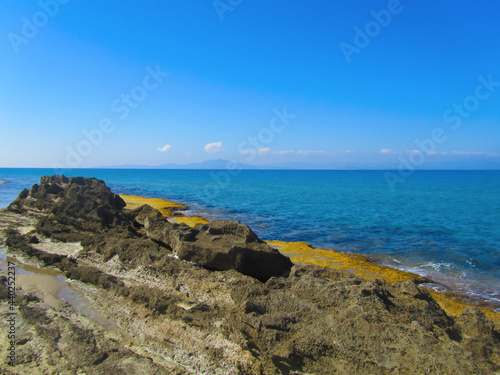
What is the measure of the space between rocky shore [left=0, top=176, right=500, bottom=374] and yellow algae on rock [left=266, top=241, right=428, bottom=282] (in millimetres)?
5951

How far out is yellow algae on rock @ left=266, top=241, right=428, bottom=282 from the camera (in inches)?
536

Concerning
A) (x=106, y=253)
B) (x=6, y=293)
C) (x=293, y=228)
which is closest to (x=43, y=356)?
(x=6, y=293)

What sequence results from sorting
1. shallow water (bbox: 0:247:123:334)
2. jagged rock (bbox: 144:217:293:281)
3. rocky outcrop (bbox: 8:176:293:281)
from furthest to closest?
rocky outcrop (bbox: 8:176:293:281), jagged rock (bbox: 144:217:293:281), shallow water (bbox: 0:247:123:334)

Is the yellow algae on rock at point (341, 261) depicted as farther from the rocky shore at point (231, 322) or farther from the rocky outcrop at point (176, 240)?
the rocky shore at point (231, 322)

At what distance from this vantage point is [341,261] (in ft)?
50.9

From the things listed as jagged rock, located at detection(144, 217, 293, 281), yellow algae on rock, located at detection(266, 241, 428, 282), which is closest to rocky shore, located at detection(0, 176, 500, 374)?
jagged rock, located at detection(144, 217, 293, 281)

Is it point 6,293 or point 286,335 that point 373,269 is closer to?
point 286,335

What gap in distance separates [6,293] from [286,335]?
8541 mm

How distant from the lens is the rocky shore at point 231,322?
5363 mm

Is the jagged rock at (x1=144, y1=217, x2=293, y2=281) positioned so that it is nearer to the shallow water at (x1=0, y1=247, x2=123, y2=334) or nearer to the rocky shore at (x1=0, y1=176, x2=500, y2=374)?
the rocky shore at (x1=0, y1=176, x2=500, y2=374)

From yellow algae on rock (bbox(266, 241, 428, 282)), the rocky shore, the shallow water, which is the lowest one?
yellow algae on rock (bbox(266, 241, 428, 282))

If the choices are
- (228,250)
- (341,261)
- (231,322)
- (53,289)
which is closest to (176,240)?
(228,250)

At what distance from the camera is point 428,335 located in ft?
18.1

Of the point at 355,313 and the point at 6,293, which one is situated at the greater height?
the point at 355,313
